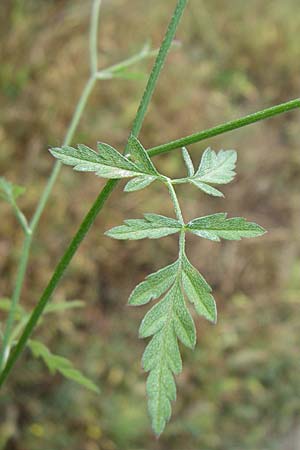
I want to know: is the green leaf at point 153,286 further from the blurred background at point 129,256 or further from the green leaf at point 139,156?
the blurred background at point 129,256

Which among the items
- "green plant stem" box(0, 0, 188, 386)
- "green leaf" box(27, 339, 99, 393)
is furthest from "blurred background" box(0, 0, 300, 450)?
"green plant stem" box(0, 0, 188, 386)

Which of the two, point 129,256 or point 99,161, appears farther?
point 129,256

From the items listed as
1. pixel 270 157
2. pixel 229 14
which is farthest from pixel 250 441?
pixel 229 14

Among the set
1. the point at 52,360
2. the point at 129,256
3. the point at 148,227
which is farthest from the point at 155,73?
the point at 129,256

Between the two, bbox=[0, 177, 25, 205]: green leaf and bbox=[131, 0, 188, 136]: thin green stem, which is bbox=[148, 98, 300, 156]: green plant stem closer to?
bbox=[131, 0, 188, 136]: thin green stem

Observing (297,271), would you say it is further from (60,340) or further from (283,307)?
(60,340)

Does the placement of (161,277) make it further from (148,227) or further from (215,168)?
(215,168)

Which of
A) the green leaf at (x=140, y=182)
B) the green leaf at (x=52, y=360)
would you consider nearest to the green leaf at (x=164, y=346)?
the green leaf at (x=140, y=182)
